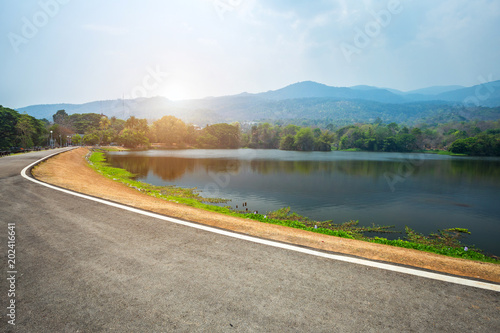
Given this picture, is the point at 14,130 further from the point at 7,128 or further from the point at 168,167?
the point at 168,167

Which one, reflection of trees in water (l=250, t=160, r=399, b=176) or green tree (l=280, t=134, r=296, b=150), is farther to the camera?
green tree (l=280, t=134, r=296, b=150)

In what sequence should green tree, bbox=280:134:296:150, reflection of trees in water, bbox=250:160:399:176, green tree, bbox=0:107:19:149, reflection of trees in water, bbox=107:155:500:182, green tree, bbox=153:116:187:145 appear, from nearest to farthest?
reflection of trees in water, bbox=107:155:500:182, reflection of trees in water, bbox=250:160:399:176, green tree, bbox=0:107:19:149, green tree, bbox=153:116:187:145, green tree, bbox=280:134:296:150

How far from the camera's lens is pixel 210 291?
11.8 ft

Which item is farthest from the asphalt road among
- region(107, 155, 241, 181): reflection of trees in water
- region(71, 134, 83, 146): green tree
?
region(71, 134, 83, 146): green tree

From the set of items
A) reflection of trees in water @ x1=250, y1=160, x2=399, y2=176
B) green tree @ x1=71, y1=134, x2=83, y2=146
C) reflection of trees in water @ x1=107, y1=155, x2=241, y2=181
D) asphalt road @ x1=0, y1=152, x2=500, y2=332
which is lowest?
reflection of trees in water @ x1=250, y1=160, x2=399, y2=176

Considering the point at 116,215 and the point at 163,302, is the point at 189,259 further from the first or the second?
the point at 116,215

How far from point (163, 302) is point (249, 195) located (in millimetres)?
19712

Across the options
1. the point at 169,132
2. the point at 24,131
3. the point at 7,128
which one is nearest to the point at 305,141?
the point at 169,132

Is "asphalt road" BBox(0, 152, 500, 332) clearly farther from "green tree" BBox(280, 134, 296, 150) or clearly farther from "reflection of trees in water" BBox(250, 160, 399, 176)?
"green tree" BBox(280, 134, 296, 150)

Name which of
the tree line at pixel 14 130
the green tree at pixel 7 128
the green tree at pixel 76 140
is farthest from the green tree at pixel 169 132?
the green tree at pixel 7 128

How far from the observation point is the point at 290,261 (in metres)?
4.59

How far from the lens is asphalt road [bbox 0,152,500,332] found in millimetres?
3002

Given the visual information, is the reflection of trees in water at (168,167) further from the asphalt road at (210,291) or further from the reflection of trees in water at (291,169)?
the asphalt road at (210,291)

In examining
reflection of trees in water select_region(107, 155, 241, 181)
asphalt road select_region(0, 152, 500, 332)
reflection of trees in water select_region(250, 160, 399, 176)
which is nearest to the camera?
asphalt road select_region(0, 152, 500, 332)
